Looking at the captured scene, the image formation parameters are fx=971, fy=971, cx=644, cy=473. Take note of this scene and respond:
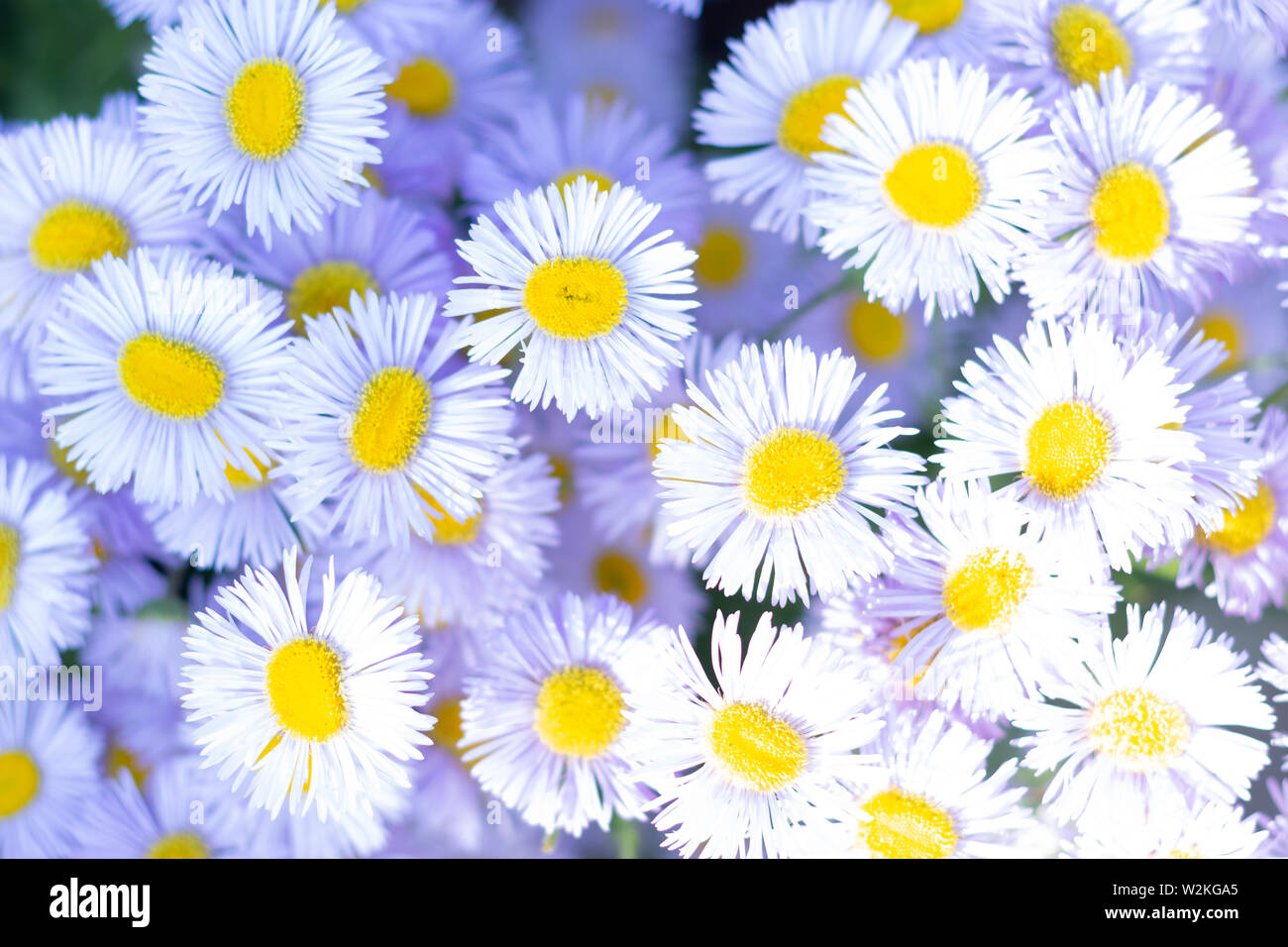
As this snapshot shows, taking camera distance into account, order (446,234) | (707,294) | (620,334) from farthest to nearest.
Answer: (707,294)
(446,234)
(620,334)

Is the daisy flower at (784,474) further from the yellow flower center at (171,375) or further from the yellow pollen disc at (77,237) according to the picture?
the yellow pollen disc at (77,237)

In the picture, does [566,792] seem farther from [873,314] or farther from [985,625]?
[873,314]

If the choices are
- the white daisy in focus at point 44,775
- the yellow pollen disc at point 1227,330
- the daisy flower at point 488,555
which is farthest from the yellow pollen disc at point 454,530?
the yellow pollen disc at point 1227,330

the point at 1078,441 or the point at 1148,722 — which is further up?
the point at 1078,441

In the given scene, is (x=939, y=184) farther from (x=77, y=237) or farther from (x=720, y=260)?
(x=77, y=237)

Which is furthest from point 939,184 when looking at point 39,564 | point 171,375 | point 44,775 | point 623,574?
point 44,775
